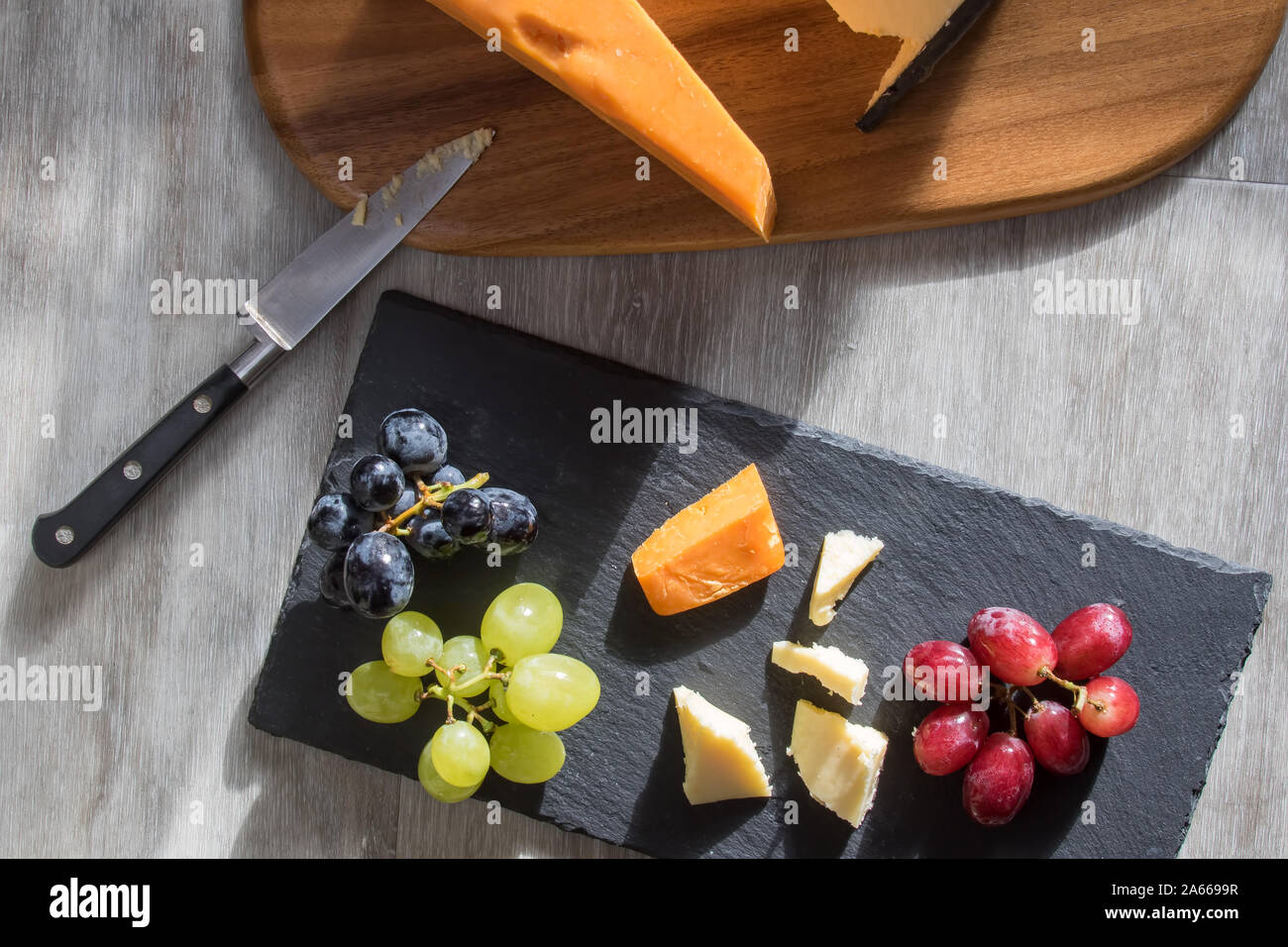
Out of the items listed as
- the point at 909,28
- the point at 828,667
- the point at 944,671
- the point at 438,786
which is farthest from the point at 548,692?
the point at 909,28

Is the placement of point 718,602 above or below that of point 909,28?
below

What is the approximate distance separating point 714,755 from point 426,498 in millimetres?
488

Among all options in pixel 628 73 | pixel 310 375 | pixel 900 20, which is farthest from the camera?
pixel 310 375

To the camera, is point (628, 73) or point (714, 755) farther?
point (714, 755)

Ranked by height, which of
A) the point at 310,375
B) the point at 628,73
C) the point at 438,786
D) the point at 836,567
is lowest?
the point at 438,786

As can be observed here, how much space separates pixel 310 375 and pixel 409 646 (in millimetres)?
418

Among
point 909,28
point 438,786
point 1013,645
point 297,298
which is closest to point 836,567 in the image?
point 1013,645

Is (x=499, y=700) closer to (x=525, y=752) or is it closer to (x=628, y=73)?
(x=525, y=752)

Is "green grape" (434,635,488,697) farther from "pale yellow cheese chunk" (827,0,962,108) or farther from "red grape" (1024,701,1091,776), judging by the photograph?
"pale yellow cheese chunk" (827,0,962,108)

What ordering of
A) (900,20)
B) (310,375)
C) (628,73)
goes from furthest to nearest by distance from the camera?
(310,375), (900,20), (628,73)

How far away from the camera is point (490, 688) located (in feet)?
4.05
